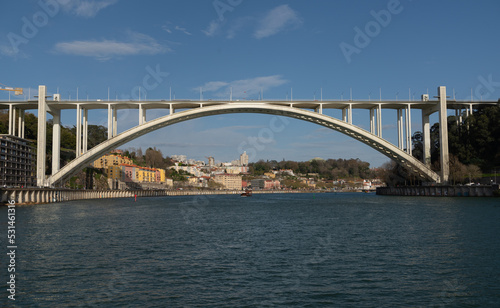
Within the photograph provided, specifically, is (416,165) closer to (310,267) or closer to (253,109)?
(253,109)

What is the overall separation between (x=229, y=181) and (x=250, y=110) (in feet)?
432

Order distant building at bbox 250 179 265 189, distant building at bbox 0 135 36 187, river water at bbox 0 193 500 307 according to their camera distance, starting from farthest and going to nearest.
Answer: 1. distant building at bbox 250 179 265 189
2. distant building at bbox 0 135 36 187
3. river water at bbox 0 193 500 307

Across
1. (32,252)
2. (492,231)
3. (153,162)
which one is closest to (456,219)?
(492,231)

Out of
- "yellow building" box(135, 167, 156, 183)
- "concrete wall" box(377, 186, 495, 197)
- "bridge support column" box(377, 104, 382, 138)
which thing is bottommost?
"concrete wall" box(377, 186, 495, 197)

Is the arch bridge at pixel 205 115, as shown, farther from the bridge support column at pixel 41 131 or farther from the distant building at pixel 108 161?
the distant building at pixel 108 161

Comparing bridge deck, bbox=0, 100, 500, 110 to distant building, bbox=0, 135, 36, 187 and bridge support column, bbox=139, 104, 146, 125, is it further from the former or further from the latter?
distant building, bbox=0, 135, 36, 187

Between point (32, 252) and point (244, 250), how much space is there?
709cm

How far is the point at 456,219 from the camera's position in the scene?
24234mm

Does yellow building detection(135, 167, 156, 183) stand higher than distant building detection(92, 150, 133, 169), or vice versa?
distant building detection(92, 150, 133, 169)

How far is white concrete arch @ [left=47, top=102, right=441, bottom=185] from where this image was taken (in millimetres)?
47812

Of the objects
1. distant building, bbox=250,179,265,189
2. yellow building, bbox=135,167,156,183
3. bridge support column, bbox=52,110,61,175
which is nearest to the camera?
bridge support column, bbox=52,110,61,175

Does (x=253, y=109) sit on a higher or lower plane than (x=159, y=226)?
higher

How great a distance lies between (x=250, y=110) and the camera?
168ft

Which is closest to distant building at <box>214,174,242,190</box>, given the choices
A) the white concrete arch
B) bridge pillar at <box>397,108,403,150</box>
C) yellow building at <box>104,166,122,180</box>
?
yellow building at <box>104,166,122,180</box>
